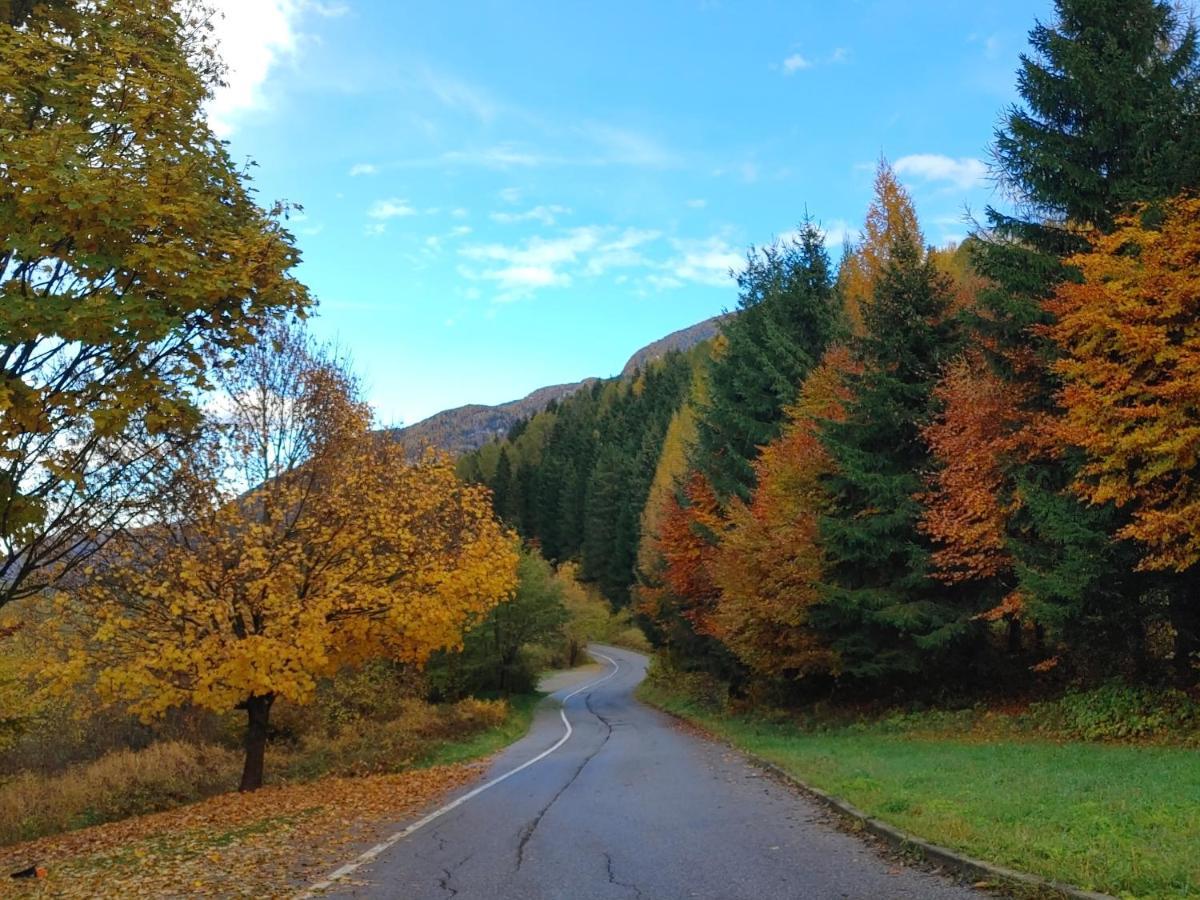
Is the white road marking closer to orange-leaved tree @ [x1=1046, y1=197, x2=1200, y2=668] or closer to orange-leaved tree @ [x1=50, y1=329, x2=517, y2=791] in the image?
orange-leaved tree @ [x1=50, y1=329, x2=517, y2=791]

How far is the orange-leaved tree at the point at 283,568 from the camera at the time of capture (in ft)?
40.3

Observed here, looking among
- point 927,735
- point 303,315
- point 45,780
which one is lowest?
point 927,735

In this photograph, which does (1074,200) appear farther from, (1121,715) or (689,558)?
(689,558)

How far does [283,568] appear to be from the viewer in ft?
A: 43.1

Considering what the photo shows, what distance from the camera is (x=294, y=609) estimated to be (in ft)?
42.0

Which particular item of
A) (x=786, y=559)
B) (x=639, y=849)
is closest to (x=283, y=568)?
(x=639, y=849)

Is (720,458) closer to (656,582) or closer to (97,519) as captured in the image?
(656,582)

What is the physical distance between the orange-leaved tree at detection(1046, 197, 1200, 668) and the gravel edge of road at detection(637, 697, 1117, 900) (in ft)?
24.0

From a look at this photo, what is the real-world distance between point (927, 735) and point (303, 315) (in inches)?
622

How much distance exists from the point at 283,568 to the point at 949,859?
996 cm

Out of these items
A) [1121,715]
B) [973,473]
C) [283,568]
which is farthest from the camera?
[973,473]

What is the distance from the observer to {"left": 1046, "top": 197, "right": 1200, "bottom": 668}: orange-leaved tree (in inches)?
518

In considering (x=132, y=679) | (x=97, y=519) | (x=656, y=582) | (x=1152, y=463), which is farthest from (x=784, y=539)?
(x=656, y=582)

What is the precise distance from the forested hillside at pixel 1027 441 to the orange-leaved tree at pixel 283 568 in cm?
963
